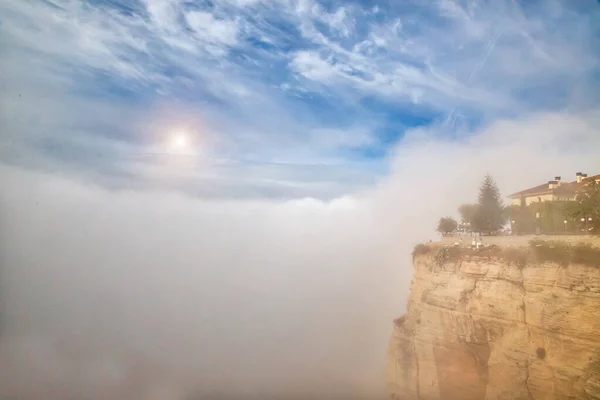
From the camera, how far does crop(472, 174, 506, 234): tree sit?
7.18 m

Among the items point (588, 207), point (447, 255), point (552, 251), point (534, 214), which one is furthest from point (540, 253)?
point (534, 214)

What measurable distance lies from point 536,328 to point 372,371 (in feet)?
17.0

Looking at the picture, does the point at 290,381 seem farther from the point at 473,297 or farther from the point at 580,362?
the point at 580,362

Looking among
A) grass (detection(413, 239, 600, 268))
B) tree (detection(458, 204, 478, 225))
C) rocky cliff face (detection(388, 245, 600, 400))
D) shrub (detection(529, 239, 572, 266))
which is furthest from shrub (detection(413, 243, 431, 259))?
shrub (detection(529, 239, 572, 266))

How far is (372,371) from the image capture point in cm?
940

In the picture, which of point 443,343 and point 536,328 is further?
point 443,343

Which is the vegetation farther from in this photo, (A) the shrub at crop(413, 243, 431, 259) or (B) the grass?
(B) the grass

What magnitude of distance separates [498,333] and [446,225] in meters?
2.66

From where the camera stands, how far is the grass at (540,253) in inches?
197

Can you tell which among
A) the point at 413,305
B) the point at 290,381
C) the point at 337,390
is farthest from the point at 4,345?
the point at 413,305

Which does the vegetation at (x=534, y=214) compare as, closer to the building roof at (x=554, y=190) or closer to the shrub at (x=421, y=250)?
the building roof at (x=554, y=190)

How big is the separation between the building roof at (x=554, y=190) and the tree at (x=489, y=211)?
33 cm

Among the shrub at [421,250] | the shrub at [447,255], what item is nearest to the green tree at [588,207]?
the shrub at [447,255]

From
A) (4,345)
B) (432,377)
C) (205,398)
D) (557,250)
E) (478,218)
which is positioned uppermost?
(478,218)
